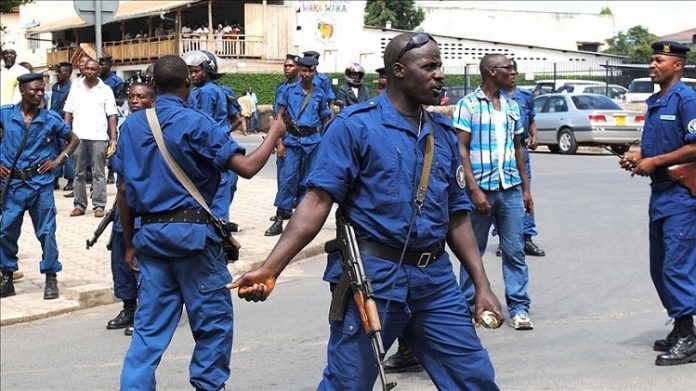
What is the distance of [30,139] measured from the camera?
8.74 metres

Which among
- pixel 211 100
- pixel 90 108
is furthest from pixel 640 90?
pixel 211 100

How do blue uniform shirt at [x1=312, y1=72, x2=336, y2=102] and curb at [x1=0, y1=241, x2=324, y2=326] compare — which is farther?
blue uniform shirt at [x1=312, y1=72, x2=336, y2=102]

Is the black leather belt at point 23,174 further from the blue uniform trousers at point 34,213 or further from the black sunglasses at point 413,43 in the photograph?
the black sunglasses at point 413,43

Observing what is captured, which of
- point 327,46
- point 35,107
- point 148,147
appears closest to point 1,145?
point 35,107

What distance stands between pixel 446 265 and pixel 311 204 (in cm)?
64

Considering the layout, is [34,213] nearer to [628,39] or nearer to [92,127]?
[92,127]

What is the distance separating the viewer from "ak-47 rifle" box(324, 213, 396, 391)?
4051 millimetres

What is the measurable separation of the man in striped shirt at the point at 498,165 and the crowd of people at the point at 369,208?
0.01m

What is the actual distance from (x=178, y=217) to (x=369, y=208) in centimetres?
159

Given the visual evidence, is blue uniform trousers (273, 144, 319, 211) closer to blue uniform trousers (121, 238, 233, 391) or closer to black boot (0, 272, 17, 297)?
black boot (0, 272, 17, 297)

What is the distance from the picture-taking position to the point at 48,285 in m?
9.08

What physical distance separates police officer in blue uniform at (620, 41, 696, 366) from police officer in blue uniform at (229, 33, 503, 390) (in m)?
2.64

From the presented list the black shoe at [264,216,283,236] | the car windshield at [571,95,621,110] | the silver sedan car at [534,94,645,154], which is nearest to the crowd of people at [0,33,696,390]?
the black shoe at [264,216,283,236]

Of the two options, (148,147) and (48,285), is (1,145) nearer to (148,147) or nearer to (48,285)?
(48,285)
